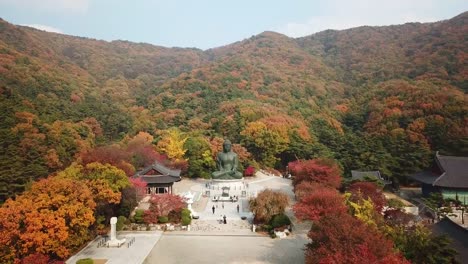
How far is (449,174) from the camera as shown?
34750 millimetres

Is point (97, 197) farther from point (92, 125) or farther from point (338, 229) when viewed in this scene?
point (92, 125)

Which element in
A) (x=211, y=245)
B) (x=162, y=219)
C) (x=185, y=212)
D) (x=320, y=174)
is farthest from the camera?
(x=320, y=174)

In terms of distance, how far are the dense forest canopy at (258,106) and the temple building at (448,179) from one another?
16.5 ft

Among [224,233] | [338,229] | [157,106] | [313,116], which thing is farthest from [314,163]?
A: [157,106]

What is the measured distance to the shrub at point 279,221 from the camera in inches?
1031

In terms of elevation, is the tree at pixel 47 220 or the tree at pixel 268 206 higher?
the tree at pixel 47 220

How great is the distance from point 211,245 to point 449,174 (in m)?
24.2

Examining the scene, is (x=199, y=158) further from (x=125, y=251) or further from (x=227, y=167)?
(x=125, y=251)

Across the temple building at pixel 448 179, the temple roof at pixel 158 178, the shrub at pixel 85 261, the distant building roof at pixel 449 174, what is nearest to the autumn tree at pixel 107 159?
the temple roof at pixel 158 178

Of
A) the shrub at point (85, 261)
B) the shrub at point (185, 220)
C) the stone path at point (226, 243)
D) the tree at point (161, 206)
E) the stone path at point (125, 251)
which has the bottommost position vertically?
the stone path at point (226, 243)

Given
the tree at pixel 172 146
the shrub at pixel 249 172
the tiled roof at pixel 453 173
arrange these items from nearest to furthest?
the tiled roof at pixel 453 173 < the tree at pixel 172 146 < the shrub at pixel 249 172

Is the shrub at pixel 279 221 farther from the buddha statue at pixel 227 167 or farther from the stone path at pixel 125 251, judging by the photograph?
the buddha statue at pixel 227 167

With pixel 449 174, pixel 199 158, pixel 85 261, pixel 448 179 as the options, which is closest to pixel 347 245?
pixel 85 261

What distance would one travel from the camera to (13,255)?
1792cm
